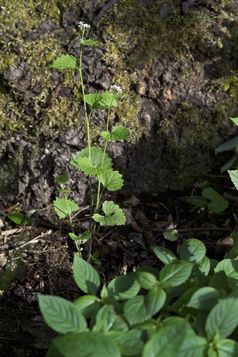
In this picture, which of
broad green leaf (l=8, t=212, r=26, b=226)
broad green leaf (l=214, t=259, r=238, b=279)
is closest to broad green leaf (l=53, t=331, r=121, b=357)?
broad green leaf (l=214, t=259, r=238, b=279)

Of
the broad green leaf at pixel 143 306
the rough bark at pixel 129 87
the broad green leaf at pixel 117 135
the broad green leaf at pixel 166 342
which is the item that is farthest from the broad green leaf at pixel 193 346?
the rough bark at pixel 129 87

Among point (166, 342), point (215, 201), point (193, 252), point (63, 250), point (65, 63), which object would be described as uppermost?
point (65, 63)

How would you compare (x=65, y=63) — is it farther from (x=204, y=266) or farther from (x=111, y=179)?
(x=204, y=266)

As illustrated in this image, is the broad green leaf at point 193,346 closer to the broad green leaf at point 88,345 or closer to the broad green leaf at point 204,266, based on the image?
the broad green leaf at point 88,345

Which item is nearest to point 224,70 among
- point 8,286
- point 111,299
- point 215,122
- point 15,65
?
point 215,122

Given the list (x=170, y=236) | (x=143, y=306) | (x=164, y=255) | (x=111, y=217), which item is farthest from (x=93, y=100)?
(x=143, y=306)

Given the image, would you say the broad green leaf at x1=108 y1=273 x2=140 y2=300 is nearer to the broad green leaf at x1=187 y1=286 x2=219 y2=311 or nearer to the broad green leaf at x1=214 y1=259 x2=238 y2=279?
the broad green leaf at x1=187 y1=286 x2=219 y2=311
